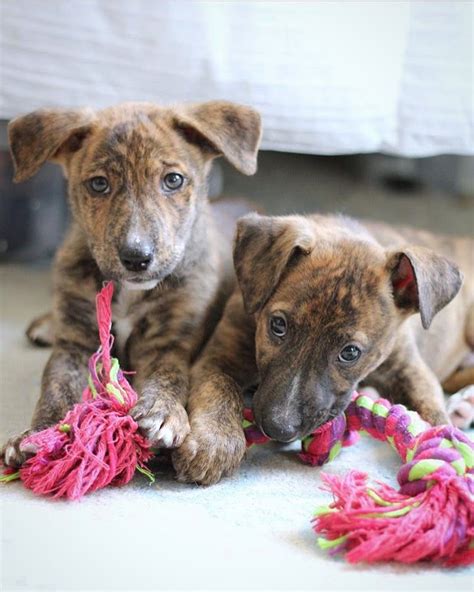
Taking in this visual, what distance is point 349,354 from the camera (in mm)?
2523

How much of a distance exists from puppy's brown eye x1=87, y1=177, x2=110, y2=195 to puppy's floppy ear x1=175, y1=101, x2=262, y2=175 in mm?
357

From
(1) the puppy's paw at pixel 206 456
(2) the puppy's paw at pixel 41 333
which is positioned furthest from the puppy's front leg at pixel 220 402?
(2) the puppy's paw at pixel 41 333

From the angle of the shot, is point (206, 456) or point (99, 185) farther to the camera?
point (99, 185)

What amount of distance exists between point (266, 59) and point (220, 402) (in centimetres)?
175

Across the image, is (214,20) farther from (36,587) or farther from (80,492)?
(36,587)

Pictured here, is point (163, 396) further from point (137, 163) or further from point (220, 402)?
point (137, 163)

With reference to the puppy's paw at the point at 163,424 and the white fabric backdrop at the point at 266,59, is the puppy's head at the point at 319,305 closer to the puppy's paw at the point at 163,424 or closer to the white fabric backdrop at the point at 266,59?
the puppy's paw at the point at 163,424

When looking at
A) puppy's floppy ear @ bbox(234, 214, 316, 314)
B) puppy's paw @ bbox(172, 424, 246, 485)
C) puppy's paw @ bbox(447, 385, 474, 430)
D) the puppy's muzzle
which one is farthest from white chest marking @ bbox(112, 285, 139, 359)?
puppy's paw @ bbox(447, 385, 474, 430)

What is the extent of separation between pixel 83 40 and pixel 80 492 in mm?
2184

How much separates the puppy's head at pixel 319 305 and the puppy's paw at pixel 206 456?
4.8 inches

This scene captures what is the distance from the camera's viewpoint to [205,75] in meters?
3.65

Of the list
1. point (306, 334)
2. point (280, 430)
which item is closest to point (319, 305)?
point (306, 334)

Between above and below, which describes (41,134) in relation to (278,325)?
above

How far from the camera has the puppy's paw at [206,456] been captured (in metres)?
2.36
